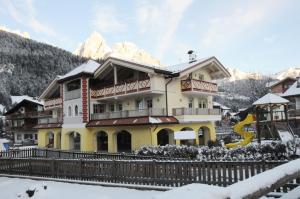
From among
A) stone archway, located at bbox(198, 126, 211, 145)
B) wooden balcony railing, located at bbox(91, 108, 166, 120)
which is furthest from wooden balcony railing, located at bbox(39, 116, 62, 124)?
stone archway, located at bbox(198, 126, 211, 145)

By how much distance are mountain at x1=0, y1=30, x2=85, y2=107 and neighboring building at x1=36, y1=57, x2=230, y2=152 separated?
83894 millimetres

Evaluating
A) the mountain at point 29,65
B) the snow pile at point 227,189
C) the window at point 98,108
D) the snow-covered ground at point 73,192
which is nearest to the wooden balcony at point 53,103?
the window at point 98,108

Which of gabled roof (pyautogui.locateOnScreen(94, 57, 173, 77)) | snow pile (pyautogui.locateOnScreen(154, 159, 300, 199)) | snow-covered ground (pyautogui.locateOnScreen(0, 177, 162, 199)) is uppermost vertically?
gabled roof (pyautogui.locateOnScreen(94, 57, 173, 77))

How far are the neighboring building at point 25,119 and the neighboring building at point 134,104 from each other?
90.3 feet

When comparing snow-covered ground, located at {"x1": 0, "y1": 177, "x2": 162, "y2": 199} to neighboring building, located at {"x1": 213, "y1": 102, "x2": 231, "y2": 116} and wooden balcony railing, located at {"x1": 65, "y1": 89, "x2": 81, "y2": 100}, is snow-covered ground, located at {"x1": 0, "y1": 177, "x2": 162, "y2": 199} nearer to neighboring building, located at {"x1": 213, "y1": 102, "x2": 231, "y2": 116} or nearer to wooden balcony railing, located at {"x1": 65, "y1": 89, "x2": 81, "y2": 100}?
wooden balcony railing, located at {"x1": 65, "y1": 89, "x2": 81, "y2": 100}

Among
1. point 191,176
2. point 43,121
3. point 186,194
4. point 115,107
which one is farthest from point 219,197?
point 43,121

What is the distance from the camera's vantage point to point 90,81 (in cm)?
3716

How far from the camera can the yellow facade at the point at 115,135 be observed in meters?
29.2

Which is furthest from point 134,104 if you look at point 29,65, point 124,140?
point 29,65

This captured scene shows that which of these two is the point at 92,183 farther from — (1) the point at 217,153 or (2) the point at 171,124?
(2) the point at 171,124

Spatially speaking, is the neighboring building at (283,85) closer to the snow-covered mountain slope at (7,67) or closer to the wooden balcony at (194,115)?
the wooden balcony at (194,115)

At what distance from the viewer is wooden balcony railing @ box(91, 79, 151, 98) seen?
30.7 m

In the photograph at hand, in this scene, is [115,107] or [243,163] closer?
[243,163]

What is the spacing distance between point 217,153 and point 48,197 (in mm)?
10225
